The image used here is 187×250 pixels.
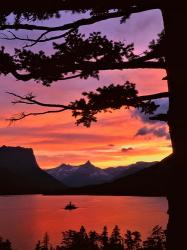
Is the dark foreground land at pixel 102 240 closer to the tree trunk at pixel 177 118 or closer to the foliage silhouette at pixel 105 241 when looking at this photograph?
the foliage silhouette at pixel 105 241

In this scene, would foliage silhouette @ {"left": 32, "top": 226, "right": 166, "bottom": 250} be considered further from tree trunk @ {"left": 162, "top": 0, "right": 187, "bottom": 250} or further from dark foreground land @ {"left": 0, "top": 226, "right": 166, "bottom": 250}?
tree trunk @ {"left": 162, "top": 0, "right": 187, "bottom": 250}

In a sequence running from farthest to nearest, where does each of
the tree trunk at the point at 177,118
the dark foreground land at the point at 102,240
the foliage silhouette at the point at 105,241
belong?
the dark foreground land at the point at 102,240 < the foliage silhouette at the point at 105,241 < the tree trunk at the point at 177,118

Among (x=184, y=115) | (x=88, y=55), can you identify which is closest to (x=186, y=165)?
(x=184, y=115)

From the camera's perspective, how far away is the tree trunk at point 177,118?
19.8 ft

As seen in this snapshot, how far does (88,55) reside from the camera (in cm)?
832

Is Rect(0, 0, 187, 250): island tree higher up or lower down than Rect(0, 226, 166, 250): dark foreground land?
higher up

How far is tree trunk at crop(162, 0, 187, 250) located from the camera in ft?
19.8

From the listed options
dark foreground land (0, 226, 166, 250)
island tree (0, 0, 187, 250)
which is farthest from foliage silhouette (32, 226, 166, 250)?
island tree (0, 0, 187, 250)

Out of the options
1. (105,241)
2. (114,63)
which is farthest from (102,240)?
(114,63)

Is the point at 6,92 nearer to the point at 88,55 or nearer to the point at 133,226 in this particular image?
the point at 88,55

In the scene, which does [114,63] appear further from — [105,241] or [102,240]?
[102,240]

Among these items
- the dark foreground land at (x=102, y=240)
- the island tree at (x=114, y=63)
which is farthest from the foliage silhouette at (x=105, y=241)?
the island tree at (x=114, y=63)

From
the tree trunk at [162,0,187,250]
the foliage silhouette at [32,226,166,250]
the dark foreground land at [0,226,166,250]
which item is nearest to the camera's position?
the tree trunk at [162,0,187,250]

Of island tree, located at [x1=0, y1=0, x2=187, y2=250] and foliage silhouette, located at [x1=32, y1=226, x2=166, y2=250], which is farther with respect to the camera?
foliage silhouette, located at [x1=32, y1=226, x2=166, y2=250]
